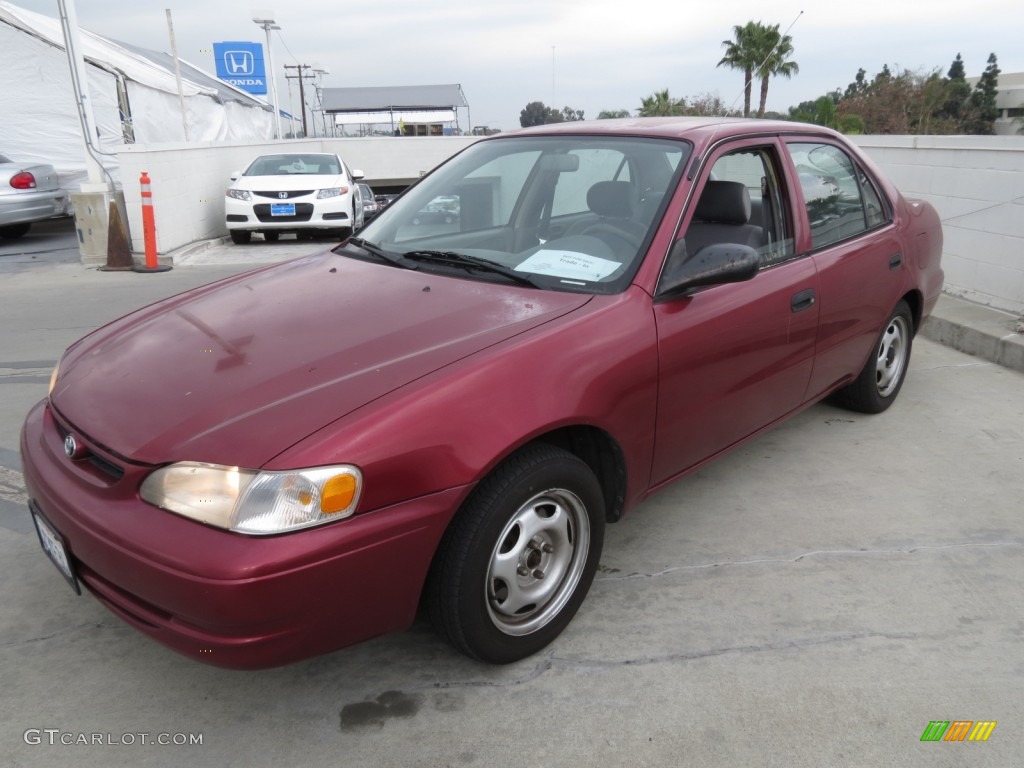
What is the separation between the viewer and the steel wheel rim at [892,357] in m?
4.47

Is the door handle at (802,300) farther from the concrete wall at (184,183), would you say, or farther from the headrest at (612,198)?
the concrete wall at (184,183)

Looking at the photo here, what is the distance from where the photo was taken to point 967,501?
3637 millimetres

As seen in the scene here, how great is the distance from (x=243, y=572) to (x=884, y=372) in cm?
385

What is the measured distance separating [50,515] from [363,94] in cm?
6494

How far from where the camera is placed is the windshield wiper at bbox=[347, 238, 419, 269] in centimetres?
319

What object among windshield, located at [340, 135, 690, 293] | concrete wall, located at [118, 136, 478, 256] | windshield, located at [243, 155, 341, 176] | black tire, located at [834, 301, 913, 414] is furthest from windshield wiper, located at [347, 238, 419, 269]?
windshield, located at [243, 155, 341, 176]

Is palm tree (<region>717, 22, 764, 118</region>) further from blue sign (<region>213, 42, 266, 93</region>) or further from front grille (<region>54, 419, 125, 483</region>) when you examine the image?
front grille (<region>54, 419, 125, 483</region>)

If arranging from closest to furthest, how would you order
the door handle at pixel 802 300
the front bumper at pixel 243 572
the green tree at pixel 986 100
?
the front bumper at pixel 243 572 < the door handle at pixel 802 300 < the green tree at pixel 986 100

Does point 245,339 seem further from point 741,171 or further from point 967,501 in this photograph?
point 967,501

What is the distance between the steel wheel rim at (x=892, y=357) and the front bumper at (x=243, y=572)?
10.5 feet

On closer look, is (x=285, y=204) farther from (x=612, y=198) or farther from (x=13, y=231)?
(x=612, y=198)

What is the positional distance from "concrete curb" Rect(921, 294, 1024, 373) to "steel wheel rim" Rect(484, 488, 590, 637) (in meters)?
4.39

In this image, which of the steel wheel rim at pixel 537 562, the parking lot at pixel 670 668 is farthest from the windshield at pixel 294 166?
the steel wheel rim at pixel 537 562

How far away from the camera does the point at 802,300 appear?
343 cm
